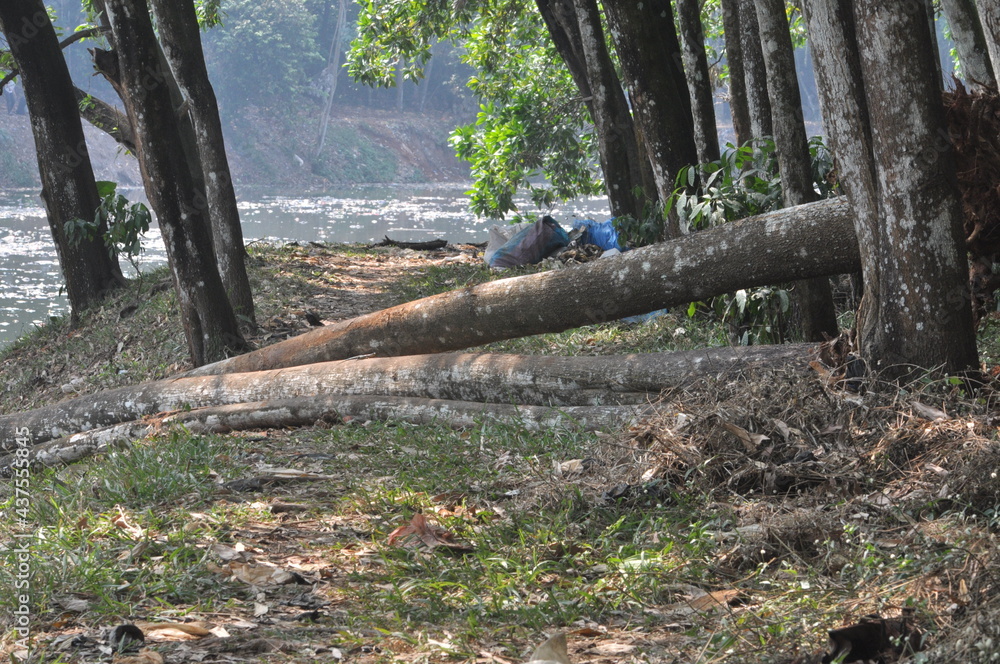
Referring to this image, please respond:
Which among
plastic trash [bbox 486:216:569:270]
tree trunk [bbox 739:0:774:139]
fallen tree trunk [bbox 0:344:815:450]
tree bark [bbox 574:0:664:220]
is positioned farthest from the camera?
plastic trash [bbox 486:216:569:270]

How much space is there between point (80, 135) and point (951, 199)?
9.32 m

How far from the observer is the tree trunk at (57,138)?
31.8ft

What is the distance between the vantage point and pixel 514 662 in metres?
2.29

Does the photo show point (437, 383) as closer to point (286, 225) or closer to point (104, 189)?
point (104, 189)

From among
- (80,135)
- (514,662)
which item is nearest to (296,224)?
(80,135)

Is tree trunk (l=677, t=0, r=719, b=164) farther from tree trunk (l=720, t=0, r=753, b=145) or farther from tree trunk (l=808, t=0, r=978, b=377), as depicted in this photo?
tree trunk (l=808, t=0, r=978, b=377)

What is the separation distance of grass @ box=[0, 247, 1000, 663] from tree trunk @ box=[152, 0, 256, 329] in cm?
429

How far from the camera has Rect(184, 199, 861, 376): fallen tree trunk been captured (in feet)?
13.9

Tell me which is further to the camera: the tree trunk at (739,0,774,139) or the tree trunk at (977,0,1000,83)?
the tree trunk at (739,0,774,139)

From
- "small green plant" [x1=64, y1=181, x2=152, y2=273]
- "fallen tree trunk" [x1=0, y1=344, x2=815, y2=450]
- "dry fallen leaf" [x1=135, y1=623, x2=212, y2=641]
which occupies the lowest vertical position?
"dry fallen leaf" [x1=135, y1=623, x2=212, y2=641]

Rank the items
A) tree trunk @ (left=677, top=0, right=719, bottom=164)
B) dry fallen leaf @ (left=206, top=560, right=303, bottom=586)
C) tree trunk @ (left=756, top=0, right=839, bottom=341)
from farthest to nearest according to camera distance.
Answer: tree trunk @ (left=677, top=0, right=719, bottom=164) < tree trunk @ (left=756, top=0, right=839, bottom=341) < dry fallen leaf @ (left=206, top=560, right=303, bottom=586)

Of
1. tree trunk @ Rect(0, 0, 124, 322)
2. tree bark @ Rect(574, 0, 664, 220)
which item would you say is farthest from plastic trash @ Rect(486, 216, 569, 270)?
tree trunk @ Rect(0, 0, 124, 322)

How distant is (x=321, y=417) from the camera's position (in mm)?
5266

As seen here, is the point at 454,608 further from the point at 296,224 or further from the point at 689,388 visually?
the point at 296,224
